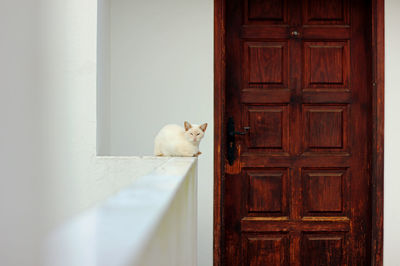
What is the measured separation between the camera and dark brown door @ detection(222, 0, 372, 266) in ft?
8.23

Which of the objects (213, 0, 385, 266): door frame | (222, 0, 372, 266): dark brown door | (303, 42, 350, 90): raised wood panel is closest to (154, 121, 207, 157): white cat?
(213, 0, 385, 266): door frame

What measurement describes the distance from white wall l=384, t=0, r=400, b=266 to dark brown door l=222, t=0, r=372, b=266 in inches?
4.6

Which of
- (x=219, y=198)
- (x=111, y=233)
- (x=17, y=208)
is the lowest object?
(x=17, y=208)

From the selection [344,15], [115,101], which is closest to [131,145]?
[115,101]

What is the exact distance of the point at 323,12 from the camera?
254 cm

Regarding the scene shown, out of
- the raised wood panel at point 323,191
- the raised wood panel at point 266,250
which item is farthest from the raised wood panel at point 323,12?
the raised wood panel at point 266,250

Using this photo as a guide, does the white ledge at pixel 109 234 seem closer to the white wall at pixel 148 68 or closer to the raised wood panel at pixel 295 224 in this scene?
the white wall at pixel 148 68

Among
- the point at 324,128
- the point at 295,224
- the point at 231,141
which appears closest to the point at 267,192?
the point at 295,224

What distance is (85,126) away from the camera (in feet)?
6.25

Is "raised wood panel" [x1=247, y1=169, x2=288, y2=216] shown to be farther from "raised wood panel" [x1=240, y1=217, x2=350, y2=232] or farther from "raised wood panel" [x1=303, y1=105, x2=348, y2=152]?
"raised wood panel" [x1=303, y1=105, x2=348, y2=152]

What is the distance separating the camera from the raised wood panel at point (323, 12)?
2537 mm

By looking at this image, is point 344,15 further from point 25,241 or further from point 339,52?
point 25,241

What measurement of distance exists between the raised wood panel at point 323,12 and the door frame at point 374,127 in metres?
0.19

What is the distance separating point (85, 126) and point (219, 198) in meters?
0.91
